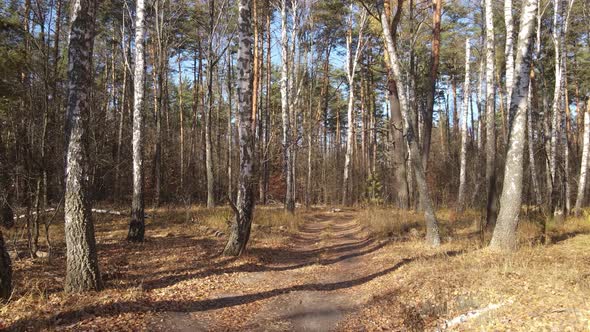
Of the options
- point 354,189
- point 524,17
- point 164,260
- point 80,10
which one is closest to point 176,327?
point 164,260

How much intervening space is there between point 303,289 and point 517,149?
4907 mm

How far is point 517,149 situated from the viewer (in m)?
7.21

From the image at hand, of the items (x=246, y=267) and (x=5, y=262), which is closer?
(x=5, y=262)

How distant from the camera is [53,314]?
4598 millimetres

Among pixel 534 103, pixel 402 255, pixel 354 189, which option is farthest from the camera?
pixel 354 189

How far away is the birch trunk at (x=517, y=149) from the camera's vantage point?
7188 millimetres

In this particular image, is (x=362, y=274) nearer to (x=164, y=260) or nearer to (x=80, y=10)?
(x=164, y=260)

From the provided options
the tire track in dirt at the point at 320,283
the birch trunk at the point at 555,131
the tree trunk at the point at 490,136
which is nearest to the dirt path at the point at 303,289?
the tire track in dirt at the point at 320,283

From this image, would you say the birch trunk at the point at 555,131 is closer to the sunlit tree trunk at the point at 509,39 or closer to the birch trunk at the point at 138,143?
the sunlit tree trunk at the point at 509,39

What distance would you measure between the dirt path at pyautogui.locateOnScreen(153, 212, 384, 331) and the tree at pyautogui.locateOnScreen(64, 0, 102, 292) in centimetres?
142

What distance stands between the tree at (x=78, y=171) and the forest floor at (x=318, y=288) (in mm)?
371

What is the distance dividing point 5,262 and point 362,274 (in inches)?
236

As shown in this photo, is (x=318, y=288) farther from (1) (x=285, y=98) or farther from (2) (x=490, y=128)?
(1) (x=285, y=98)

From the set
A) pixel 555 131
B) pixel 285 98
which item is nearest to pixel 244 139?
pixel 285 98
